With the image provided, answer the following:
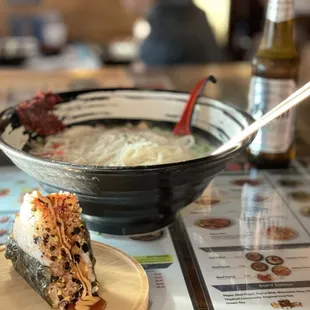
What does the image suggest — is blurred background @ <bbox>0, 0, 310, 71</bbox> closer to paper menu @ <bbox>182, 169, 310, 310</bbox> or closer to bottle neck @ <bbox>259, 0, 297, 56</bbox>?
bottle neck @ <bbox>259, 0, 297, 56</bbox>

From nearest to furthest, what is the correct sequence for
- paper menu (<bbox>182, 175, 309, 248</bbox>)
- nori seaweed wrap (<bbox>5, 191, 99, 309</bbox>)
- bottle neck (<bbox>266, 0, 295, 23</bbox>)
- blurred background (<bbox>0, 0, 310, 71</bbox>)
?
nori seaweed wrap (<bbox>5, 191, 99, 309</bbox>), paper menu (<bbox>182, 175, 309, 248</bbox>), bottle neck (<bbox>266, 0, 295, 23</bbox>), blurred background (<bbox>0, 0, 310, 71</bbox>)

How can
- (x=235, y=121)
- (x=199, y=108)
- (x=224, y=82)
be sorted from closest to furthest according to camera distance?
1. (x=235, y=121)
2. (x=199, y=108)
3. (x=224, y=82)

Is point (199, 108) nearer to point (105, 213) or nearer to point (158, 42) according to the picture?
point (105, 213)

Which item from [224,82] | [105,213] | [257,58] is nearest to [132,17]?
[224,82]

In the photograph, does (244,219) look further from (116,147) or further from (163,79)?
(163,79)

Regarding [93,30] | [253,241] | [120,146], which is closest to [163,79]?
[120,146]

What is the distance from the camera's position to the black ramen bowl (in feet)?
2.28

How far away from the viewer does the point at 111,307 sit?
2.03 feet

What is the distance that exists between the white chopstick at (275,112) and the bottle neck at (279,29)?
0.32 metres

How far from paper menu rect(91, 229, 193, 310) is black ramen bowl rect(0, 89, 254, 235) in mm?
21

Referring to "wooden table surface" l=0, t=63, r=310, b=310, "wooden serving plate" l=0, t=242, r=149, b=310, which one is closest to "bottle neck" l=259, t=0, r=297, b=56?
"wooden table surface" l=0, t=63, r=310, b=310

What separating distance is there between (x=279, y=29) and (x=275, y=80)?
107 millimetres

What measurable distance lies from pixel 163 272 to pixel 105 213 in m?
0.12

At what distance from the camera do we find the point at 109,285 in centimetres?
66
